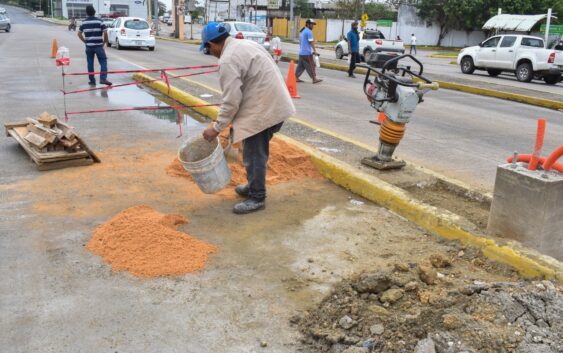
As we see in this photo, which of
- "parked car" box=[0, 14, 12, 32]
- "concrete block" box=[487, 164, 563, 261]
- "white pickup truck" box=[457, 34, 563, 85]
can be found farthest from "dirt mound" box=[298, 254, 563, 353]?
"parked car" box=[0, 14, 12, 32]

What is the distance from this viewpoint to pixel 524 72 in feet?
65.1

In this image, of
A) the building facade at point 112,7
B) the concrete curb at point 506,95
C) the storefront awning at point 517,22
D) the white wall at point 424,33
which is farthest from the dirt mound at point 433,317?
the building facade at point 112,7

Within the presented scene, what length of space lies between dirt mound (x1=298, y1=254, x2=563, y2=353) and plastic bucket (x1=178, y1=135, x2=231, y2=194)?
67.2 inches

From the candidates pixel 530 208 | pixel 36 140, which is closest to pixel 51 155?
pixel 36 140

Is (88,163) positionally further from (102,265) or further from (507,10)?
(507,10)

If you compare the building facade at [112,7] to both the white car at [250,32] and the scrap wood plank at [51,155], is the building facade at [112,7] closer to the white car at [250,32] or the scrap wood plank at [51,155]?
the white car at [250,32]

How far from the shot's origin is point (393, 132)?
5.64 metres

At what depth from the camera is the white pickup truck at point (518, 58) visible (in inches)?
749

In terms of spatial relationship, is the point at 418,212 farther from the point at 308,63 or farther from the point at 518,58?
the point at 518,58

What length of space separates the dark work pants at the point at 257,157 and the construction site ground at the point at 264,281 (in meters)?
0.27

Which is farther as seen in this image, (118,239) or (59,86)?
(59,86)

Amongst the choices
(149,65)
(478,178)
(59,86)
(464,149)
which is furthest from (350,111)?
(149,65)

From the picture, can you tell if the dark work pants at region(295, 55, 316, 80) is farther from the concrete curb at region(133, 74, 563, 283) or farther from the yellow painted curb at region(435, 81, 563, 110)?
the concrete curb at region(133, 74, 563, 283)

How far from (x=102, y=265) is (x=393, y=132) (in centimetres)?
321
